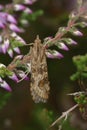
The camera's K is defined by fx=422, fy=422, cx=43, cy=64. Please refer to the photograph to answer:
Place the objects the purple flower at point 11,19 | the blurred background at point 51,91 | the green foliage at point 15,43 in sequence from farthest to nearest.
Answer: the blurred background at point 51,91 → the purple flower at point 11,19 → the green foliage at point 15,43

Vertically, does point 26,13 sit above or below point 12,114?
above

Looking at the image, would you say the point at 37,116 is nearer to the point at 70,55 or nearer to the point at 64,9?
the point at 70,55

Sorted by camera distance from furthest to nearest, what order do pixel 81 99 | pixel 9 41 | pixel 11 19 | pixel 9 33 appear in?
pixel 11 19, pixel 9 33, pixel 9 41, pixel 81 99

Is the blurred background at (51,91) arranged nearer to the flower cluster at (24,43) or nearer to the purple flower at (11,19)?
the purple flower at (11,19)

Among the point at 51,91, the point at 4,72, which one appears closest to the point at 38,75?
the point at 4,72

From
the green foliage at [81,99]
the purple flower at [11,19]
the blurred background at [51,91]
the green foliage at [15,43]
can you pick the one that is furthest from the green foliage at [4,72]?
the blurred background at [51,91]

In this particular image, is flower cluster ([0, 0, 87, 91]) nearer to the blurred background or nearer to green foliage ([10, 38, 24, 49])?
green foliage ([10, 38, 24, 49])

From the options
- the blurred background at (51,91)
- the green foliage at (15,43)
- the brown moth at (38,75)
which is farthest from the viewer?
the blurred background at (51,91)

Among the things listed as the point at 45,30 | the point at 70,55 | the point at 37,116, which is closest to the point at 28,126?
the point at 37,116

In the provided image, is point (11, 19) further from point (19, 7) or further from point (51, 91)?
point (51, 91)
